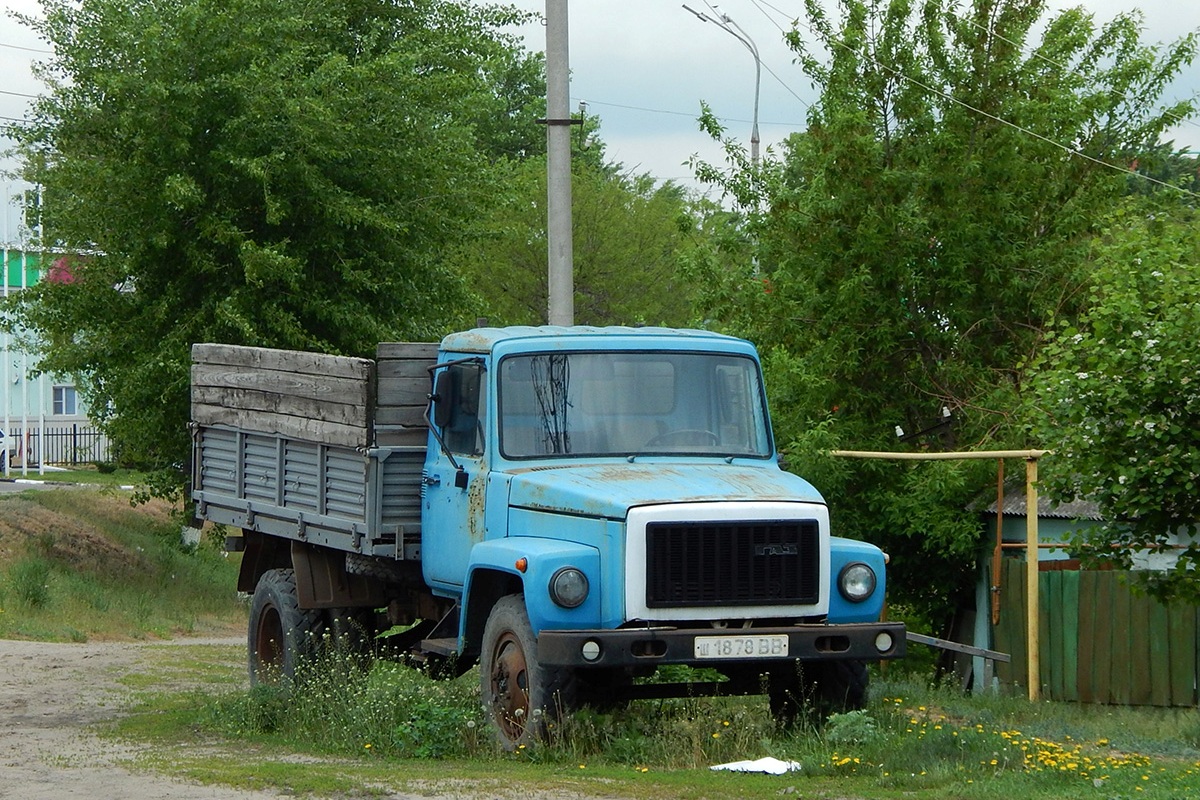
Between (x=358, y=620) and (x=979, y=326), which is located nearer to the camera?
(x=358, y=620)

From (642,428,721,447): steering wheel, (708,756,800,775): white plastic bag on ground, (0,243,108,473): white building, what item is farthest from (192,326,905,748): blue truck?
(0,243,108,473): white building

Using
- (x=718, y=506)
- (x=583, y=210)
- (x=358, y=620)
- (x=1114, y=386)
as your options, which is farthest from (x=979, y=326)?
(x=583, y=210)

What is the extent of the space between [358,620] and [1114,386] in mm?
5586

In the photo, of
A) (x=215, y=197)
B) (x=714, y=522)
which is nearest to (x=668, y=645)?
(x=714, y=522)

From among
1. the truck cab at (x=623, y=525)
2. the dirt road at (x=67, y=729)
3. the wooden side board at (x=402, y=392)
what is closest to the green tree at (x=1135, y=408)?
the truck cab at (x=623, y=525)

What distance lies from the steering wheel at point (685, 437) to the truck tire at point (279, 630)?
11.2ft

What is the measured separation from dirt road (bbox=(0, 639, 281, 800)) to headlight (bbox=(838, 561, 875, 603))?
3.46m

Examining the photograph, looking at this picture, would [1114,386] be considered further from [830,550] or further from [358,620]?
[358,620]

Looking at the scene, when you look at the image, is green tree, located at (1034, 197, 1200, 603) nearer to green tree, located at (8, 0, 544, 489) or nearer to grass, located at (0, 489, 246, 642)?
green tree, located at (8, 0, 544, 489)

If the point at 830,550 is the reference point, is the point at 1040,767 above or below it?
below

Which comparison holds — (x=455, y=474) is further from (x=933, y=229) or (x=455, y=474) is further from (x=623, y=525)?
(x=933, y=229)

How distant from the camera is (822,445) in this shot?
53.1 feet

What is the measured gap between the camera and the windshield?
986 centimetres

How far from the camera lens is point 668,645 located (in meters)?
8.73
